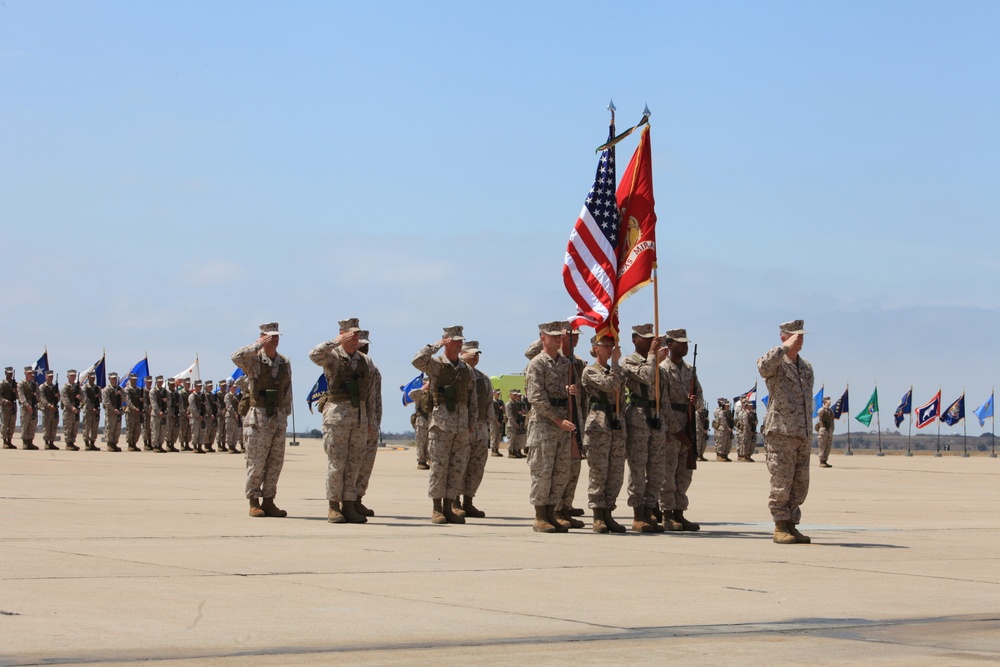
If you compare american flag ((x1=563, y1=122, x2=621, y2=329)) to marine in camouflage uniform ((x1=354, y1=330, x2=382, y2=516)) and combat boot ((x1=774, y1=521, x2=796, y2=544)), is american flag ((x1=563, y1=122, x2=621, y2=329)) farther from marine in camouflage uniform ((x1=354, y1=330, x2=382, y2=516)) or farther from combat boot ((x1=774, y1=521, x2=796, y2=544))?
combat boot ((x1=774, y1=521, x2=796, y2=544))

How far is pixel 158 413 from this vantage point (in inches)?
1556

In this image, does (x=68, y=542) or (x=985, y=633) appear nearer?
(x=985, y=633)

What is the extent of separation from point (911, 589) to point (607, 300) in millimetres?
6290

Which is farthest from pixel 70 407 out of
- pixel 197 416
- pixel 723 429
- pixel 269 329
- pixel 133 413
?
pixel 269 329

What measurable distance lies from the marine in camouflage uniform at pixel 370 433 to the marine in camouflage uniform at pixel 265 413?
801mm

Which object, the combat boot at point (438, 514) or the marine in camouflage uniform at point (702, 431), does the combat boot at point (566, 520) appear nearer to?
the combat boot at point (438, 514)

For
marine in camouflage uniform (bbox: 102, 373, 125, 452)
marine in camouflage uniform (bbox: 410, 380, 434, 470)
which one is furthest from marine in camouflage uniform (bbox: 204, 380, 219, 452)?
marine in camouflage uniform (bbox: 410, 380, 434, 470)

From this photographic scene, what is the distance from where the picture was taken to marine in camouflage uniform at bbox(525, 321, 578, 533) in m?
13.2

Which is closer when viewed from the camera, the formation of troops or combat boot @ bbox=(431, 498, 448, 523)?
the formation of troops

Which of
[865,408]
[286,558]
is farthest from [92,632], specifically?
[865,408]

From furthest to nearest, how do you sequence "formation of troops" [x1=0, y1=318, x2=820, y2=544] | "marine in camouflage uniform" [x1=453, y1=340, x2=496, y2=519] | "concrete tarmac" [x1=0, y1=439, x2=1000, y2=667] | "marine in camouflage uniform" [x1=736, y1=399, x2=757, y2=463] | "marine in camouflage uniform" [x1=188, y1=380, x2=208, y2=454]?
"marine in camouflage uniform" [x1=736, y1=399, x2=757, y2=463]
"marine in camouflage uniform" [x1=188, y1=380, x2=208, y2=454]
"marine in camouflage uniform" [x1=453, y1=340, x2=496, y2=519]
"formation of troops" [x1=0, y1=318, x2=820, y2=544]
"concrete tarmac" [x1=0, y1=439, x2=1000, y2=667]

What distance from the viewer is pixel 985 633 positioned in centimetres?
746

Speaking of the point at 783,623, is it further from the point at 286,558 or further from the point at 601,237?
the point at 601,237

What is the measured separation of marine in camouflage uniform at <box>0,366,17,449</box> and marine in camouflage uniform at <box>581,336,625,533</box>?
1069 inches
